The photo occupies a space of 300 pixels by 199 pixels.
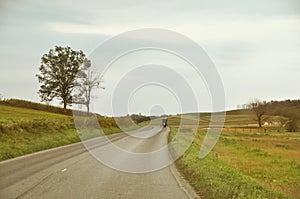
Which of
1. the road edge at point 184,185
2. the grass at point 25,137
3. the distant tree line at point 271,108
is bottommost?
the road edge at point 184,185

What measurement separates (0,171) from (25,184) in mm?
3955

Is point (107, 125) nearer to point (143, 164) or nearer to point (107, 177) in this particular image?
point (143, 164)

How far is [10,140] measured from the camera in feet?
88.7

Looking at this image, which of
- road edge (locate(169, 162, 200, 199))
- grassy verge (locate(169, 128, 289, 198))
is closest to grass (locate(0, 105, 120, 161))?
road edge (locate(169, 162, 200, 199))

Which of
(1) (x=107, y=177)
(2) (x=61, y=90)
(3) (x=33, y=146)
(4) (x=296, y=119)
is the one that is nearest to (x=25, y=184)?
(1) (x=107, y=177)

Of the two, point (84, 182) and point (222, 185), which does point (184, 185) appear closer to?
point (222, 185)

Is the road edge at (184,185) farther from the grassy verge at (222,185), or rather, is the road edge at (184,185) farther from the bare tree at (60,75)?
the bare tree at (60,75)

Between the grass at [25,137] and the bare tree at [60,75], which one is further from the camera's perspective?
the bare tree at [60,75]

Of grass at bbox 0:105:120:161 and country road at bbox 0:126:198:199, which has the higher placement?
grass at bbox 0:105:120:161

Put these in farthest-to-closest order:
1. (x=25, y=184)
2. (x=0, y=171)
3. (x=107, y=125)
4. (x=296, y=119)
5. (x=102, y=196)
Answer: (x=296, y=119)
(x=107, y=125)
(x=0, y=171)
(x=25, y=184)
(x=102, y=196)

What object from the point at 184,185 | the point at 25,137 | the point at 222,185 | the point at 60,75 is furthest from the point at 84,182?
the point at 60,75

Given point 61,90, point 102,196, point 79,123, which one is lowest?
point 102,196

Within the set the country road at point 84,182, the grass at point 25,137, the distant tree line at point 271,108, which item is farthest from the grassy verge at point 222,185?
the distant tree line at point 271,108

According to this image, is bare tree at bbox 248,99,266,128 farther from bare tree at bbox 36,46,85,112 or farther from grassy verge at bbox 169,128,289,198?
grassy verge at bbox 169,128,289,198
